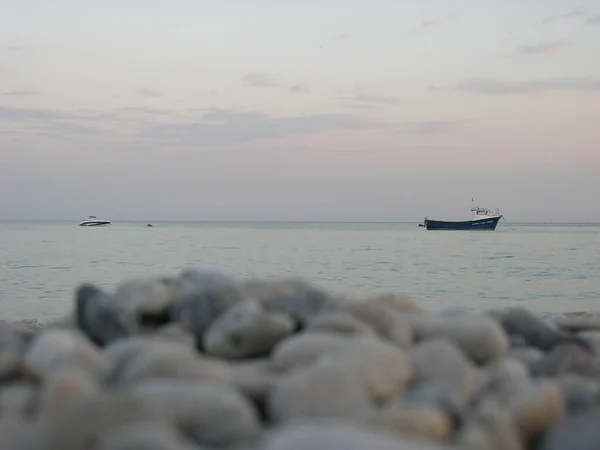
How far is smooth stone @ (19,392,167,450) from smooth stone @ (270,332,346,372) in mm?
892

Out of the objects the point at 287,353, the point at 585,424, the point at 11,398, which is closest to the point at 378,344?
the point at 287,353

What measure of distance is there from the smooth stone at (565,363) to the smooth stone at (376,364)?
0.83 meters

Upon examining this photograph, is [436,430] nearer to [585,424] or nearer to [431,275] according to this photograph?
[585,424]

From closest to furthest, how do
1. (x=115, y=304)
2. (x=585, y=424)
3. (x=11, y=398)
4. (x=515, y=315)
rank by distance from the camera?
1. (x=585, y=424)
2. (x=11, y=398)
3. (x=115, y=304)
4. (x=515, y=315)

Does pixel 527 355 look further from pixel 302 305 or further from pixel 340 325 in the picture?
pixel 302 305

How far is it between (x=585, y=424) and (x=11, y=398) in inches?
85.1

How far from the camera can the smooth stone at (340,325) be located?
3.39 m

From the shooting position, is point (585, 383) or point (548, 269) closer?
point (585, 383)

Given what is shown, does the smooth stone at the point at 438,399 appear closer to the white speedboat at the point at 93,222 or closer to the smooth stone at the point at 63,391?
the smooth stone at the point at 63,391

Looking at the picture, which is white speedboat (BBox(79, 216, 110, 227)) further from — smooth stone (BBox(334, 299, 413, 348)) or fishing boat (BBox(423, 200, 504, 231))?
smooth stone (BBox(334, 299, 413, 348))

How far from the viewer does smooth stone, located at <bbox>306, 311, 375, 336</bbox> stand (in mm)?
3391

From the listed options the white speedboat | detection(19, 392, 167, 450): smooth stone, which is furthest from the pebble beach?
the white speedboat

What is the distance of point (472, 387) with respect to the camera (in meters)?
3.00

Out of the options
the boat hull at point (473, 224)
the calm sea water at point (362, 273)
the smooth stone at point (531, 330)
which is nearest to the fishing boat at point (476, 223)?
the boat hull at point (473, 224)
